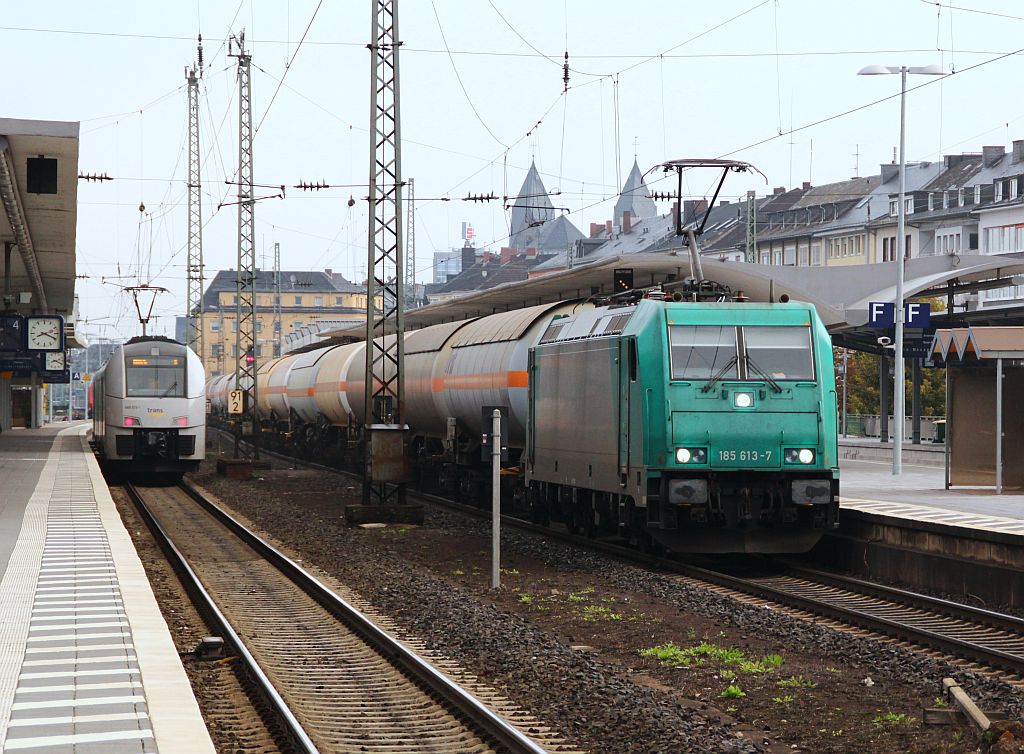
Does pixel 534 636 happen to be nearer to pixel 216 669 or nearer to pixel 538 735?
pixel 216 669

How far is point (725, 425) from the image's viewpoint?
1595 cm

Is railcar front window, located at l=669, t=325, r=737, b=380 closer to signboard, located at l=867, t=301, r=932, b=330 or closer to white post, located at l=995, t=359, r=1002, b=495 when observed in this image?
white post, located at l=995, t=359, r=1002, b=495

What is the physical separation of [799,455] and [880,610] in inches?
104

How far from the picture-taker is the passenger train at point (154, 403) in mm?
33688

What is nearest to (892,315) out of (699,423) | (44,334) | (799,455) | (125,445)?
(799,455)

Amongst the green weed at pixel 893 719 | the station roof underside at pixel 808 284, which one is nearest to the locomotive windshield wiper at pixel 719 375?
the green weed at pixel 893 719

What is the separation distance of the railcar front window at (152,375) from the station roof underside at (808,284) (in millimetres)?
7249

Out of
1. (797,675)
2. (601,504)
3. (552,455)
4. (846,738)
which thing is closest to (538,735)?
(846,738)

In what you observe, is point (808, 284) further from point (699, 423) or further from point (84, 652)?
point (84, 652)

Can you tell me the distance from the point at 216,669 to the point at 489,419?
540 centimetres

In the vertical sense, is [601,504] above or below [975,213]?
below

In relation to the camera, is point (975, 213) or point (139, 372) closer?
point (139, 372)

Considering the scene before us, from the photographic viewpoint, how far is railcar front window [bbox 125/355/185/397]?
33.7 meters

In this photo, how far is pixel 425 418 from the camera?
29.7 meters
